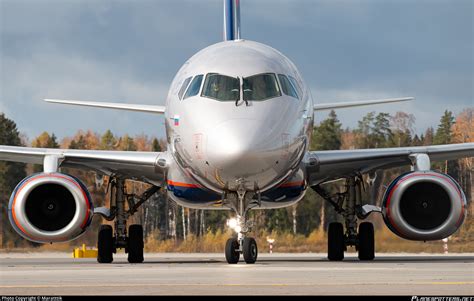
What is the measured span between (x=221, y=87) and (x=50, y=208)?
4.27 m

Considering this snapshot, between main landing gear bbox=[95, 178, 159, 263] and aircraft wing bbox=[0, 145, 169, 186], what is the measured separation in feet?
1.74

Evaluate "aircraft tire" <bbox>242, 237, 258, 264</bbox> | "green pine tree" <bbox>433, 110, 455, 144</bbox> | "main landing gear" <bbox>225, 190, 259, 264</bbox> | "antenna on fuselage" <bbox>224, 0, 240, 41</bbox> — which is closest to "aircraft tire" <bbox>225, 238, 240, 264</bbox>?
"main landing gear" <bbox>225, 190, 259, 264</bbox>

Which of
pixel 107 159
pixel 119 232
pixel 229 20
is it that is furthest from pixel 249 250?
pixel 229 20

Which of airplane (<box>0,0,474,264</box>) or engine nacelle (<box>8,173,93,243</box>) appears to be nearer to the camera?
airplane (<box>0,0,474,264</box>)

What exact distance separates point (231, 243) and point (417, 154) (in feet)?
16.0

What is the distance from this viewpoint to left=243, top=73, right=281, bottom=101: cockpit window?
553 inches

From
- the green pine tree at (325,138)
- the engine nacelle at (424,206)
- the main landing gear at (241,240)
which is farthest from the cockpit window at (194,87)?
the green pine tree at (325,138)

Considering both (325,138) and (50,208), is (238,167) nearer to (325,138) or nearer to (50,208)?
(50,208)

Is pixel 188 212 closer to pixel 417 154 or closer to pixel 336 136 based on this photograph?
pixel 336 136

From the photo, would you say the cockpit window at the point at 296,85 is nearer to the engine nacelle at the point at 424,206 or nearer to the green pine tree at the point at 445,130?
the engine nacelle at the point at 424,206

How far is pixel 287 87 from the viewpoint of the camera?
1469 cm

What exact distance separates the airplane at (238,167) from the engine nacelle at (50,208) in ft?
0.07

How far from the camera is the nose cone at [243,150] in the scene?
511 inches

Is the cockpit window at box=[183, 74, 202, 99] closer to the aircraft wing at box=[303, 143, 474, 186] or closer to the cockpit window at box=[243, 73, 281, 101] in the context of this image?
the cockpit window at box=[243, 73, 281, 101]
